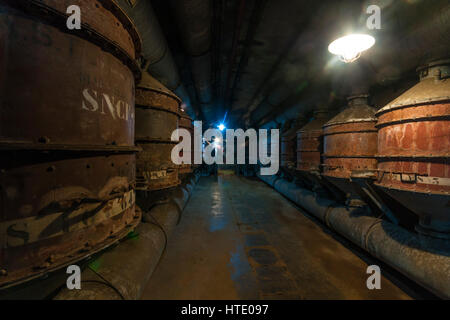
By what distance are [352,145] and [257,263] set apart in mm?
3760

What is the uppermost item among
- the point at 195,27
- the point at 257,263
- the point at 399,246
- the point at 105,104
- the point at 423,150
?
the point at 195,27

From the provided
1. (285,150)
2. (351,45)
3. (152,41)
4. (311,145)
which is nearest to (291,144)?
(285,150)

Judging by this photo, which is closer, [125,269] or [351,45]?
[125,269]

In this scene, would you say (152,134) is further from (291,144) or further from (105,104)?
(291,144)

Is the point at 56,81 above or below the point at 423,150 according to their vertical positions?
above

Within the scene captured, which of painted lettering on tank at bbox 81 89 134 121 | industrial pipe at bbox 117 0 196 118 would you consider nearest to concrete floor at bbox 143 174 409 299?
Result: painted lettering on tank at bbox 81 89 134 121

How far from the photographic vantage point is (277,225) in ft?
20.0

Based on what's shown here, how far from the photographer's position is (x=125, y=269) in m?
2.49

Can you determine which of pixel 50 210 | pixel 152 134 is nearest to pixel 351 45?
pixel 152 134

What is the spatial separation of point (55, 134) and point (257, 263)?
13.2 ft

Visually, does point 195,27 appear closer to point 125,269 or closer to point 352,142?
point 352,142

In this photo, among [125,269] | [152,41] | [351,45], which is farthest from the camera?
[152,41]

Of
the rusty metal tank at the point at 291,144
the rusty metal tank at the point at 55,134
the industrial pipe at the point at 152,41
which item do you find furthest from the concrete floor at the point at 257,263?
the industrial pipe at the point at 152,41

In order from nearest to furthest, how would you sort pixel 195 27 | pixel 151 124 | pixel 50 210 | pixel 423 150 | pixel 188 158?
pixel 50 210 → pixel 423 150 → pixel 151 124 → pixel 195 27 → pixel 188 158
